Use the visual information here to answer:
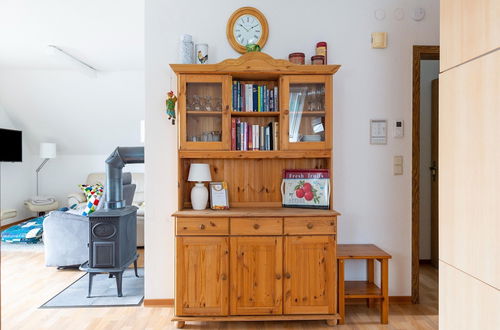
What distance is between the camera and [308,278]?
266 centimetres

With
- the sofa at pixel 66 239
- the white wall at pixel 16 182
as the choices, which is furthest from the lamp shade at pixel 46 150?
the sofa at pixel 66 239

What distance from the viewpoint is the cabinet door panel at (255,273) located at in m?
2.65

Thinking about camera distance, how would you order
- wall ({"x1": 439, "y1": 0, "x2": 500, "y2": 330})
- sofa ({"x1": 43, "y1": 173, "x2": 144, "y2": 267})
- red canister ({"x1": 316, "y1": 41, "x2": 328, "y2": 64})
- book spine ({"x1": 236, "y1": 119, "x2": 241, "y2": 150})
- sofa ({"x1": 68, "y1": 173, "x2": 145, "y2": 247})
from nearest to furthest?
1. wall ({"x1": 439, "y1": 0, "x2": 500, "y2": 330})
2. book spine ({"x1": 236, "y1": 119, "x2": 241, "y2": 150})
3. red canister ({"x1": 316, "y1": 41, "x2": 328, "y2": 64})
4. sofa ({"x1": 43, "y1": 173, "x2": 144, "y2": 267})
5. sofa ({"x1": 68, "y1": 173, "x2": 145, "y2": 247})

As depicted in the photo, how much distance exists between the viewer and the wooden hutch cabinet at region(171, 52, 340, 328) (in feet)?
8.68

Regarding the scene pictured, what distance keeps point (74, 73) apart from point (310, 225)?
5.02 meters

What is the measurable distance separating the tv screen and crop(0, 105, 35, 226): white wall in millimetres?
155

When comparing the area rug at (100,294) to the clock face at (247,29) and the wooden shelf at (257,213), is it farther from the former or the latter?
the clock face at (247,29)

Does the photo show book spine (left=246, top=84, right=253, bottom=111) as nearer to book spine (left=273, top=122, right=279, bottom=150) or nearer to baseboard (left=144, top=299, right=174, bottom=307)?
book spine (left=273, top=122, right=279, bottom=150)

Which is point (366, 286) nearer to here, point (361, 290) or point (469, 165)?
point (361, 290)

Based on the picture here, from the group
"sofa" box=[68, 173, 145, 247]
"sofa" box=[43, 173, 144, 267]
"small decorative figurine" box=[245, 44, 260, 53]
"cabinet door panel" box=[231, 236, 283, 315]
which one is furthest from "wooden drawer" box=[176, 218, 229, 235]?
"sofa" box=[68, 173, 145, 247]

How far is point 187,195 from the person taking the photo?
301 centimetres

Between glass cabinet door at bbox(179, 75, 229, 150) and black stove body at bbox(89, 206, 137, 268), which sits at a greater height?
glass cabinet door at bbox(179, 75, 229, 150)

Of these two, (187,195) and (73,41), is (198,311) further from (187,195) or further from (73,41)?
(73,41)

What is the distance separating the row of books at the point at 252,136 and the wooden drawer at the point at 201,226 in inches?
22.9
